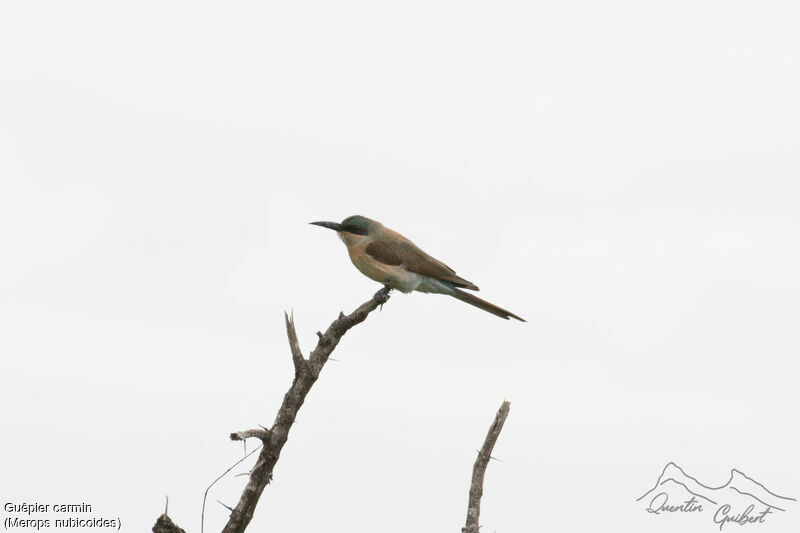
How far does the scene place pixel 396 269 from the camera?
1262 centimetres

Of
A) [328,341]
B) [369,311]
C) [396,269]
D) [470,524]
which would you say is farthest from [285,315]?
[396,269]

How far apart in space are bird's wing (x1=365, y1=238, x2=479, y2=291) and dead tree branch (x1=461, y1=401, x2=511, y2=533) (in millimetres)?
3417

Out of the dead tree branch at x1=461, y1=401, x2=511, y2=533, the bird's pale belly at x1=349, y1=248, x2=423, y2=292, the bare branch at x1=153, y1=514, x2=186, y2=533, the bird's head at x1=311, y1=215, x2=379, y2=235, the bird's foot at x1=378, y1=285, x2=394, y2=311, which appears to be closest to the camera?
the bare branch at x1=153, y1=514, x2=186, y2=533

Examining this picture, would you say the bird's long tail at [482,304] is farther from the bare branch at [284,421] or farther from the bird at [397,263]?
the bare branch at [284,421]

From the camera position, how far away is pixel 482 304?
1283 centimetres

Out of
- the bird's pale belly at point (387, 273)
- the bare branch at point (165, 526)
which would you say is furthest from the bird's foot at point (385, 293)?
the bare branch at point (165, 526)

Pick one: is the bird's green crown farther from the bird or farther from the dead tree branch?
the dead tree branch

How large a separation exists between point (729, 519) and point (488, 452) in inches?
96.0

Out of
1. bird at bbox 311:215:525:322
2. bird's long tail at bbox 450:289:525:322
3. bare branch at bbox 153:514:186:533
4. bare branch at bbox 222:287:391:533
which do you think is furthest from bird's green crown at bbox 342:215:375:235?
bare branch at bbox 153:514:186:533

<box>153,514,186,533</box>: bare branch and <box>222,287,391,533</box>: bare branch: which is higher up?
<box>222,287,391,533</box>: bare branch

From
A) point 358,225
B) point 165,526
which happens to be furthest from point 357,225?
point 165,526

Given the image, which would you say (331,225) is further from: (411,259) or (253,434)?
(253,434)

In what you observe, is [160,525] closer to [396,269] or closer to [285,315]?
[285,315]

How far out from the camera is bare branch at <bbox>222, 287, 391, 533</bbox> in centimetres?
884
